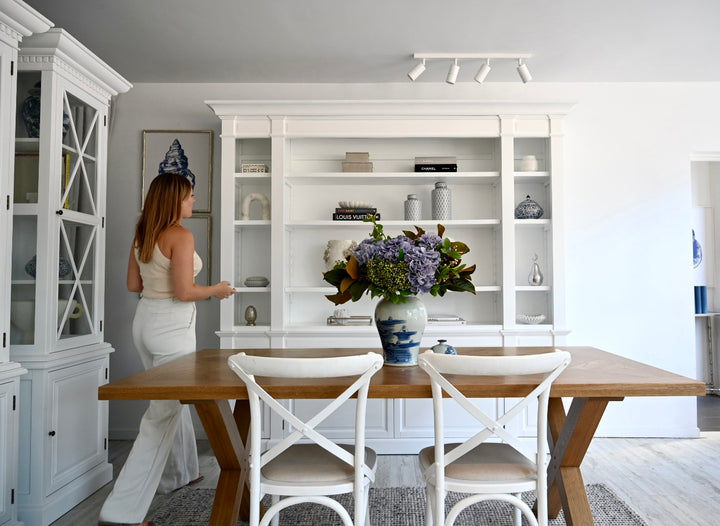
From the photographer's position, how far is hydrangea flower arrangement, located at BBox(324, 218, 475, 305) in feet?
6.33

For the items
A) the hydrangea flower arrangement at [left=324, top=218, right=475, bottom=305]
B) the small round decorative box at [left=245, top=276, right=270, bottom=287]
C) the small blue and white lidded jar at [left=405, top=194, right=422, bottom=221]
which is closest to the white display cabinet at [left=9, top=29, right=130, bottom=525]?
the small round decorative box at [left=245, top=276, right=270, bottom=287]

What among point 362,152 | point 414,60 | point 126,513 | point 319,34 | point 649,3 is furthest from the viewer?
point 362,152

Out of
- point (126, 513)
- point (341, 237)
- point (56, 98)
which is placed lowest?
point (126, 513)

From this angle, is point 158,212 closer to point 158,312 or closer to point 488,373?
point 158,312

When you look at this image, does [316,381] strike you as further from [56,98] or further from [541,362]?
[56,98]

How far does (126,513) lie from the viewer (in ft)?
7.32

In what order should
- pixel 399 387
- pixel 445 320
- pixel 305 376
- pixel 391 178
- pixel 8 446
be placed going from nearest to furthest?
pixel 305 376
pixel 399 387
pixel 8 446
pixel 445 320
pixel 391 178

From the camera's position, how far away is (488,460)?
1.81 metres

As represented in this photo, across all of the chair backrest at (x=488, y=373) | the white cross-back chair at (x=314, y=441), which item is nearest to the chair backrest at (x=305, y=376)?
the white cross-back chair at (x=314, y=441)

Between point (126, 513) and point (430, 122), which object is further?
point (430, 122)

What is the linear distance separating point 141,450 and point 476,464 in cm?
142

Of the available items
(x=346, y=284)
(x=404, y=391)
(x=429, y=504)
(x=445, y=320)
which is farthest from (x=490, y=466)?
(x=445, y=320)

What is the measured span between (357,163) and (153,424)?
2.11 metres

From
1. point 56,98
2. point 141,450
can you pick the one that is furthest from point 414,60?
point 141,450
